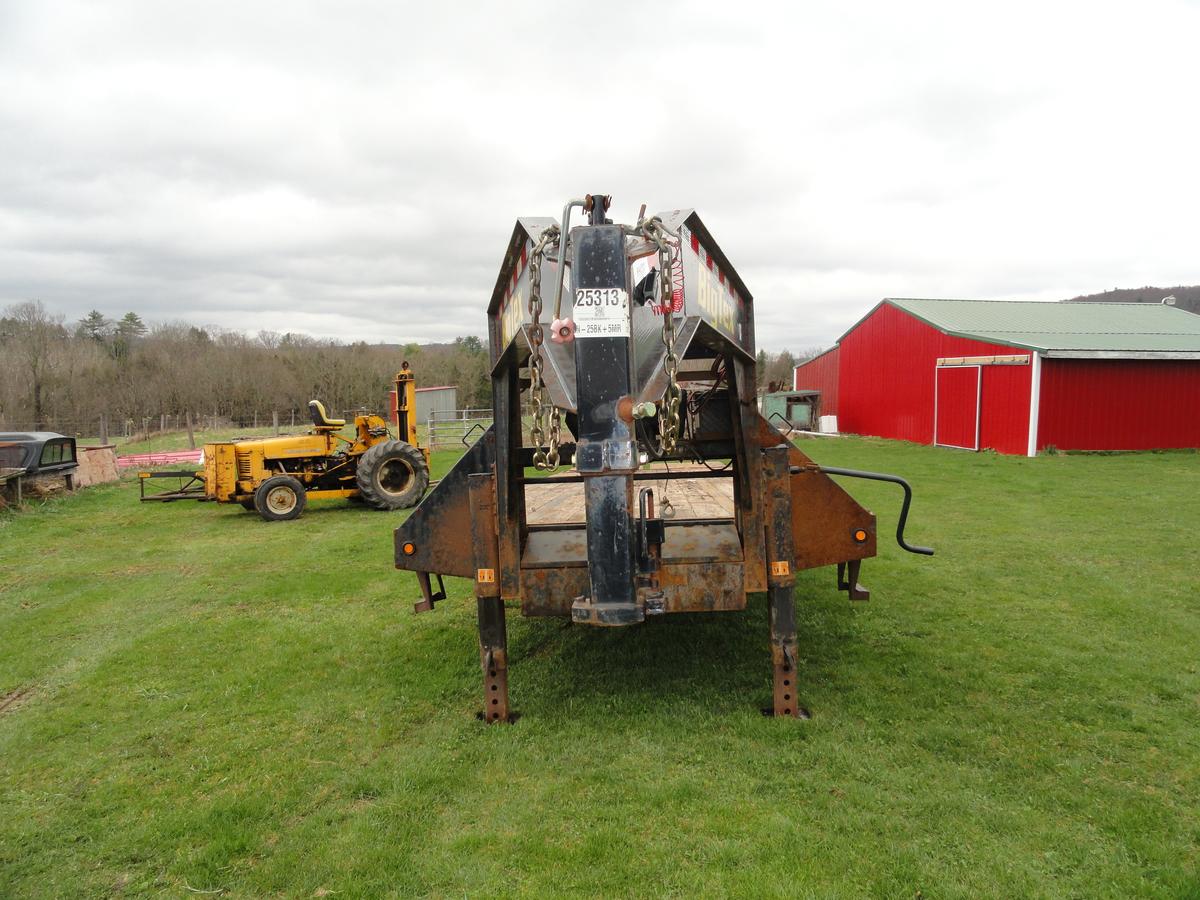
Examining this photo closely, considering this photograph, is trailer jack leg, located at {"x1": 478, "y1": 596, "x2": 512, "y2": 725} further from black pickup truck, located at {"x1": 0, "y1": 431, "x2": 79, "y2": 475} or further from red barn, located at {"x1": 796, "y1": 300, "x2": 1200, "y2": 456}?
red barn, located at {"x1": 796, "y1": 300, "x2": 1200, "y2": 456}

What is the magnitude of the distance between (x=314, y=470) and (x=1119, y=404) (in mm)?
18313

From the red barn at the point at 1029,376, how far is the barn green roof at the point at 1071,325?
0.04 meters

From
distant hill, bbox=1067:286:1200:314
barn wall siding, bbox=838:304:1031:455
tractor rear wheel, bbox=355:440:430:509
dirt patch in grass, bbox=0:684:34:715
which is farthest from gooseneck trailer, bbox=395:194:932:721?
distant hill, bbox=1067:286:1200:314

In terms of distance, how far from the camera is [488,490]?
13.5 feet

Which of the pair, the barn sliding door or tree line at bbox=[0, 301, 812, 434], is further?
tree line at bbox=[0, 301, 812, 434]

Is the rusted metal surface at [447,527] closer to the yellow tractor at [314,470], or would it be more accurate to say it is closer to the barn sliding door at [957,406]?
the yellow tractor at [314,470]

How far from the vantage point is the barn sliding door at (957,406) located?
2002 centimetres

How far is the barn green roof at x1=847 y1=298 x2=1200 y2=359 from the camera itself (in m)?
19.2

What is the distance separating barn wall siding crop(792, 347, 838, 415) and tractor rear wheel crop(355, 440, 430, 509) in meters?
19.7

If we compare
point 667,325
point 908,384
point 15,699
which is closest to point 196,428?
point 908,384

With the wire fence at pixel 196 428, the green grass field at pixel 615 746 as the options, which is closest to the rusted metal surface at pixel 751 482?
the green grass field at pixel 615 746

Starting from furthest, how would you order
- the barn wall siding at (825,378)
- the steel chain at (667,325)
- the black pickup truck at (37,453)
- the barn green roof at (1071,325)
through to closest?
the barn wall siding at (825,378)
the barn green roof at (1071,325)
the black pickup truck at (37,453)
the steel chain at (667,325)

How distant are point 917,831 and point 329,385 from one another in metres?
55.1

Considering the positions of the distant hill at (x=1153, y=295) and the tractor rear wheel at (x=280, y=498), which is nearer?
the tractor rear wheel at (x=280, y=498)
